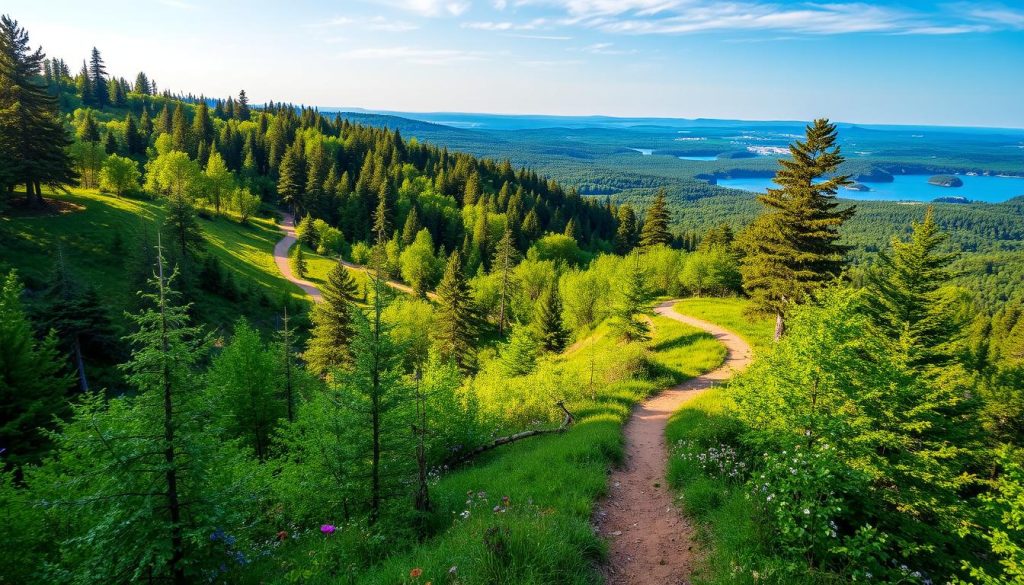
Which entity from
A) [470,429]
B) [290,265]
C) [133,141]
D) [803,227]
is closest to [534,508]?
[470,429]

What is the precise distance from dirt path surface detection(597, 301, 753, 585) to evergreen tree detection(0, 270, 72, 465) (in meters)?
18.9

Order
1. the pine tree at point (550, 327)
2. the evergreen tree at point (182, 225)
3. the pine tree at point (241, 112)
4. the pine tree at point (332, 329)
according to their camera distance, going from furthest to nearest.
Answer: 1. the pine tree at point (241, 112)
2. the evergreen tree at point (182, 225)
3. the pine tree at point (550, 327)
4. the pine tree at point (332, 329)

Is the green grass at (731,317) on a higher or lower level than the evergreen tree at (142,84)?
lower

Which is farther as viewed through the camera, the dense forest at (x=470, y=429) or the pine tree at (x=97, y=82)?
the pine tree at (x=97, y=82)

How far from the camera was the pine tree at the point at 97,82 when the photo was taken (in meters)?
130

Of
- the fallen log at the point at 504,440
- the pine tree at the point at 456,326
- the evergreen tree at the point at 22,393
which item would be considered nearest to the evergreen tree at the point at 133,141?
the pine tree at the point at 456,326

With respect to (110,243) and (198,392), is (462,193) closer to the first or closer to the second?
(110,243)

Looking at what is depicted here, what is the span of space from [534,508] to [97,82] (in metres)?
179

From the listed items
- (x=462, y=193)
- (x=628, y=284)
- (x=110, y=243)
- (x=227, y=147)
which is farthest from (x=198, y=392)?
(x=227, y=147)

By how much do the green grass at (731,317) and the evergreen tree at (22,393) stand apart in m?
33.9

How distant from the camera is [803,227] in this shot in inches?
1022

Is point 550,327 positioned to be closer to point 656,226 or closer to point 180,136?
point 656,226

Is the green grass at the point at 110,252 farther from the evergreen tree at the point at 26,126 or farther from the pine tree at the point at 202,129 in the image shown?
the pine tree at the point at 202,129

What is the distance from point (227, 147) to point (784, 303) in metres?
122
